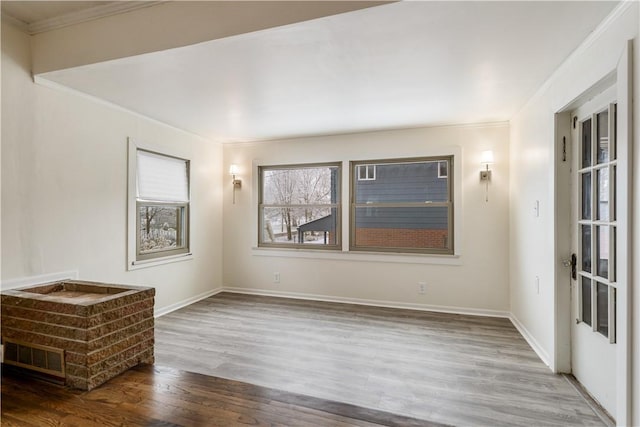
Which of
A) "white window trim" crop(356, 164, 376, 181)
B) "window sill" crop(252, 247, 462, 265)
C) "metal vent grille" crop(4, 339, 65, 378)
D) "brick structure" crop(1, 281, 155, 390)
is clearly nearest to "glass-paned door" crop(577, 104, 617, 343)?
"window sill" crop(252, 247, 462, 265)

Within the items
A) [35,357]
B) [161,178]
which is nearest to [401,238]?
[161,178]

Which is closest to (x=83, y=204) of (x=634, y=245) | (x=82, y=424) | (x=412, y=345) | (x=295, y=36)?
(x=82, y=424)

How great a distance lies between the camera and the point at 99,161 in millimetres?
3281

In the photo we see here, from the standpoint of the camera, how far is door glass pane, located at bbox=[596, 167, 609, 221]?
2.05 m

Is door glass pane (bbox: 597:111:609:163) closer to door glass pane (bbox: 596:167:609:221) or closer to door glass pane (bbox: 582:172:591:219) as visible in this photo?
door glass pane (bbox: 596:167:609:221)

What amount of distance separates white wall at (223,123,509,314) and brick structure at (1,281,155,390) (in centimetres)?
292

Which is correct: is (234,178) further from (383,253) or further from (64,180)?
(383,253)

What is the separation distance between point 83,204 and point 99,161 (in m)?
0.48

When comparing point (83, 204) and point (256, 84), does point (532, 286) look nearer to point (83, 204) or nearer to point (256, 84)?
point (256, 84)

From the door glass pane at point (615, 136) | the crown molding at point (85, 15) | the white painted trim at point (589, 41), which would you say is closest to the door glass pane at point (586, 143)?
the door glass pane at point (615, 136)

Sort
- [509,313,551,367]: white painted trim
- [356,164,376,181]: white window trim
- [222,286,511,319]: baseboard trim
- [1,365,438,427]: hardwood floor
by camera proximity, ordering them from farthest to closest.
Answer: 1. [356,164,376,181]: white window trim
2. [222,286,511,319]: baseboard trim
3. [509,313,551,367]: white painted trim
4. [1,365,438,427]: hardwood floor

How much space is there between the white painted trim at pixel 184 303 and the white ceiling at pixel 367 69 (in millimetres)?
2385

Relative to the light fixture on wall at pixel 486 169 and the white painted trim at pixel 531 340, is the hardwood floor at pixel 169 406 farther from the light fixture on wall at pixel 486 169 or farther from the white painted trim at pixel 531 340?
the light fixture on wall at pixel 486 169

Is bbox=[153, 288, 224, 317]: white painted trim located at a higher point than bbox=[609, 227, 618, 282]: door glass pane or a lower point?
lower
